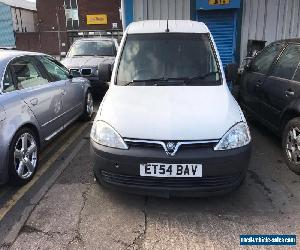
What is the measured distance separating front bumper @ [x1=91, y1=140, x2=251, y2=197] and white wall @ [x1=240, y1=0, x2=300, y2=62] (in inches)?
240

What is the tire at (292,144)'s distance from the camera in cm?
432

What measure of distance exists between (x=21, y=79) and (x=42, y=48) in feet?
106


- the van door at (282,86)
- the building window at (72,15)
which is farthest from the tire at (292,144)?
the building window at (72,15)

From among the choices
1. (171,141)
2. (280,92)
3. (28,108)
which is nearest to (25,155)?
(28,108)

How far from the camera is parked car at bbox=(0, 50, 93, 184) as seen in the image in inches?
149

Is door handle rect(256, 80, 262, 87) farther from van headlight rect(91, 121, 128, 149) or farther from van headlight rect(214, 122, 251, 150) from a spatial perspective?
van headlight rect(91, 121, 128, 149)

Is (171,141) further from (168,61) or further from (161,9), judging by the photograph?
(161,9)

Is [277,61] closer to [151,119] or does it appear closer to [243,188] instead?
[243,188]

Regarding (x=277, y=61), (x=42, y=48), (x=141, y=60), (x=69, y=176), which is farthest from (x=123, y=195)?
(x=42, y=48)

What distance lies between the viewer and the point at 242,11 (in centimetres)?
852

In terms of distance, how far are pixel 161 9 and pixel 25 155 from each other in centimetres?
584

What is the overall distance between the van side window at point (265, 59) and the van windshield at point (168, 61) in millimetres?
1349

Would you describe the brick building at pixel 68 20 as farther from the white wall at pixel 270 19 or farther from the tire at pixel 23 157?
the tire at pixel 23 157

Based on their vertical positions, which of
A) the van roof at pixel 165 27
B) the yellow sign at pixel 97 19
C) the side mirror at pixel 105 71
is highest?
the yellow sign at pixel 97 19
